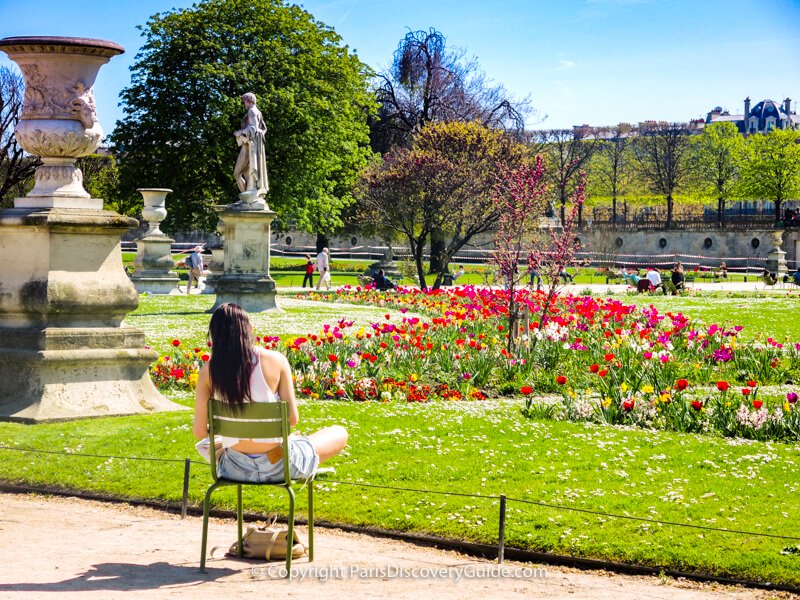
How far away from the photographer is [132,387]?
10656 mm

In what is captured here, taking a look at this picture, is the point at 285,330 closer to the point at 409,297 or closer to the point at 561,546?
the point at 409,297

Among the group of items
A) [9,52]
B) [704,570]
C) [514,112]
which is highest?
[514,112]

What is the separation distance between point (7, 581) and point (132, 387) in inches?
198

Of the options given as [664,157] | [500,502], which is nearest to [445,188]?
[500,502]

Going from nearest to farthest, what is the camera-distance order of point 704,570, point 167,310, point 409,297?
point 704,570 < point 167,310 < point 409,297

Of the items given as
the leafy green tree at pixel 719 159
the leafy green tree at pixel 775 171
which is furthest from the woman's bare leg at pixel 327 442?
the leafy green tree at pixel 719 159

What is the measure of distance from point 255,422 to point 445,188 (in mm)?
30933

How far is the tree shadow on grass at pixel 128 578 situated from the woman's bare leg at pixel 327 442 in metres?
0.80

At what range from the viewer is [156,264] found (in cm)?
3134

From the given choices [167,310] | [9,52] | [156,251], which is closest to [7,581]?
[9,52]

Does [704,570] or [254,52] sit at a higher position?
[254,52]

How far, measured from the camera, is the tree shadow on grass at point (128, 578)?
5578 millimetres

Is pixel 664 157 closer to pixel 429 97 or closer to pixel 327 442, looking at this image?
pixel 429 97

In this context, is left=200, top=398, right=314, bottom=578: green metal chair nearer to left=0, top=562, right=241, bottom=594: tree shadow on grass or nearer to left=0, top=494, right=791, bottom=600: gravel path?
left=0, top=562, right=241, bottom=594: tree shadow on grass
